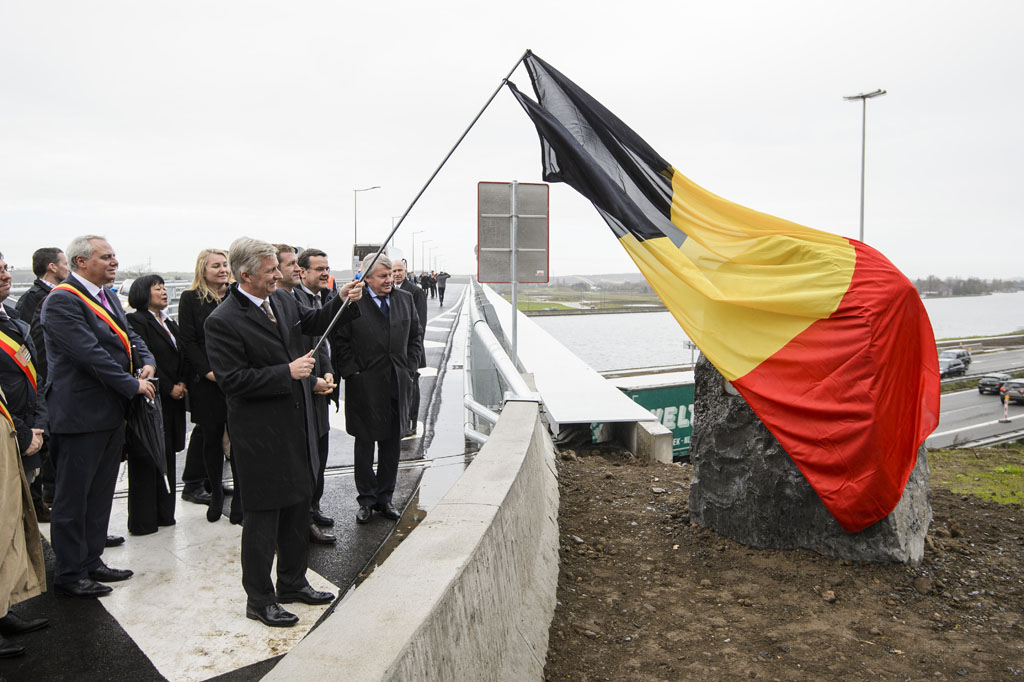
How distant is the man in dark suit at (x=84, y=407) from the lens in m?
4.59

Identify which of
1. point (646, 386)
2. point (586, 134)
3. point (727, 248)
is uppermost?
point (586, 134)

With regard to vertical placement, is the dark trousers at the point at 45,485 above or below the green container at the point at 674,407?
above

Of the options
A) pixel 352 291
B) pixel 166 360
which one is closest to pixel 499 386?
pixel 166 360

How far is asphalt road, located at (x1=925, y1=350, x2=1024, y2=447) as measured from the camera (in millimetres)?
35531

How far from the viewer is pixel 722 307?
4738 mm

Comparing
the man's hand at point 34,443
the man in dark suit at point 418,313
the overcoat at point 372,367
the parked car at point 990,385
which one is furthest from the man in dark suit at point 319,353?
the parked car at point 990,385

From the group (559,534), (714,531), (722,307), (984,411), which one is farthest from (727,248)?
(984,411)

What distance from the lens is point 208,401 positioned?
6258mm

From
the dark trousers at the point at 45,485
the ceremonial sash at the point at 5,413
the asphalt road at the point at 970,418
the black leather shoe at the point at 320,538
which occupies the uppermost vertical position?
the ceremonial sash at the point at 5,413

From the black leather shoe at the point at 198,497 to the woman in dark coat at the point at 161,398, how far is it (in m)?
0.50

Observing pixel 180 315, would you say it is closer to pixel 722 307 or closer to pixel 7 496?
pixel 7 496

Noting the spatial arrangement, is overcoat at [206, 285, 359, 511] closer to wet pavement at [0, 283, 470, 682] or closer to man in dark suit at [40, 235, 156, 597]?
wet pavement at [0, 283, 470, 682]

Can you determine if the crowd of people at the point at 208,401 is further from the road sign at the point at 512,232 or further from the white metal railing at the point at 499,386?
the road sign at the point at 512,232

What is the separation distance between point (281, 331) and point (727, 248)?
2.73m
